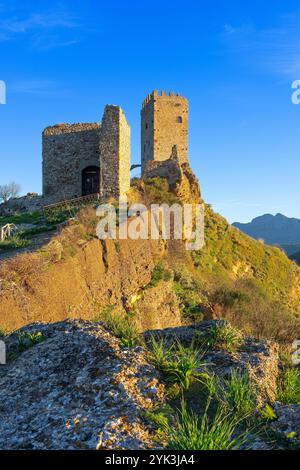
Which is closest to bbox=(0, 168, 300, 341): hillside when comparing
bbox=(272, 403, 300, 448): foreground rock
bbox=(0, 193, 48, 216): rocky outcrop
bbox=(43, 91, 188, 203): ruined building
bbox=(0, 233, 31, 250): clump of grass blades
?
bbox=(0, 233, 31, 250): clump of grass blades

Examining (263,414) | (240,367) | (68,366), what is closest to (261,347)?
(240,367)

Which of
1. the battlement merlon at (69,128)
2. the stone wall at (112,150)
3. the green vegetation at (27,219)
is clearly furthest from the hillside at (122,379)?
the battlement merlon at (69,128)

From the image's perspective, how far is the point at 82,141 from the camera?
28.7 metres

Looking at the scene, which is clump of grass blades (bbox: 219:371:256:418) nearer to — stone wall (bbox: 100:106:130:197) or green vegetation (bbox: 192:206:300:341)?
green vegetation (bbox: 192:206:300:341)

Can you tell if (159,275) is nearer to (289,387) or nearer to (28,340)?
(28,340)

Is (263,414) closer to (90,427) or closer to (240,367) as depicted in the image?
(240,367)

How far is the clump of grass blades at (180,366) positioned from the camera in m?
5.58

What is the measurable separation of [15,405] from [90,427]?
1184 millimetres

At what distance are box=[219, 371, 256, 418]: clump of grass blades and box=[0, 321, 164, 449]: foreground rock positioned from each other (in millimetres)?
774

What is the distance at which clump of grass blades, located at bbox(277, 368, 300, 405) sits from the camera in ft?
18.7

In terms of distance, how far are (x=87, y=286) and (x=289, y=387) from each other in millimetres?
7997

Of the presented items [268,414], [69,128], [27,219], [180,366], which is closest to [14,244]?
Answer: [27,219]

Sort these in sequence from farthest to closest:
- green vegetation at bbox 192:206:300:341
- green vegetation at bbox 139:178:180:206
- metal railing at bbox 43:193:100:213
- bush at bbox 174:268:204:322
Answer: metal railing at bbox 43:193:100:213, green vegetation at bbox 139:178:180:206, green vegetation at bbox 192:206:300:341, bush at bbox 174:268:204:322
